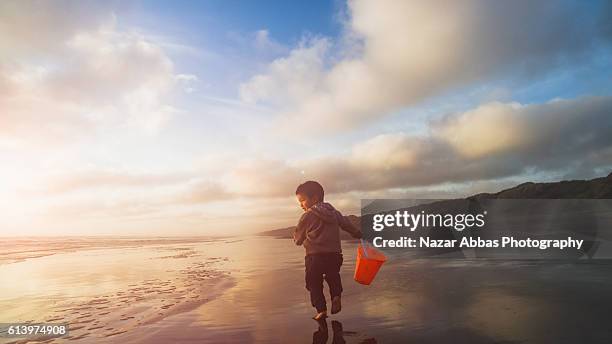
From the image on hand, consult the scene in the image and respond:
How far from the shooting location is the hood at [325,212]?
265 inches

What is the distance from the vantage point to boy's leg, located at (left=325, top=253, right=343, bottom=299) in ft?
21.1

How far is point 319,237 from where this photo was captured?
21.9ft

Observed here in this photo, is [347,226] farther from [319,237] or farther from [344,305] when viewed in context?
[344,305]

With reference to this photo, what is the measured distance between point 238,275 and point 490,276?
18.8 feet

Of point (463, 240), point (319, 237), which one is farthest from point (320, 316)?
point (463, 240)

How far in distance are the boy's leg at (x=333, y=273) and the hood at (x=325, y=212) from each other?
544mm

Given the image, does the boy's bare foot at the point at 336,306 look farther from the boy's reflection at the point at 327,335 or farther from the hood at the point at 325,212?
the hood at the point at 325,212

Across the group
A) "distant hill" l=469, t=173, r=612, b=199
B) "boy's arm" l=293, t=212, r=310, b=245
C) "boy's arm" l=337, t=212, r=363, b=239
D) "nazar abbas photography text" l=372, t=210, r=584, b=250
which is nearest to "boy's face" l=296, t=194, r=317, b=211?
"boy's arm" l=293, t=212, r=310, b=245

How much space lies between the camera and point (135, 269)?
507 inches

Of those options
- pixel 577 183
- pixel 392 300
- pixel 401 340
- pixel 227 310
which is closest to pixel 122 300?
pixel 227 310

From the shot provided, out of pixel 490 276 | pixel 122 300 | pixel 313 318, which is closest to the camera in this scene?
pixel 313 318

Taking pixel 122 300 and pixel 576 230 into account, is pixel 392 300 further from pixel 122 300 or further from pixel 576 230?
pixel 576 230

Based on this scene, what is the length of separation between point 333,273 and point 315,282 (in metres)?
0.32

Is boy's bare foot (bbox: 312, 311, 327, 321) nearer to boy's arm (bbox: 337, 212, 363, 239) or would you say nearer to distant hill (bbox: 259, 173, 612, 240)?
boy's arm (bbox: 337, 212, 363, 239)
